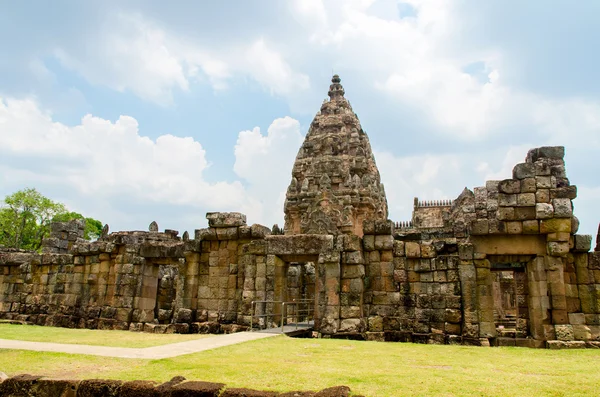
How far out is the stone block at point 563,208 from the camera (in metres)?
11.3

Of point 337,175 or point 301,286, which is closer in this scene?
point 301,286

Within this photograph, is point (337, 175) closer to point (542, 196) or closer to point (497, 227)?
point (497, 227)

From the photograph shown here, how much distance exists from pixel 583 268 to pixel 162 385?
11028mm

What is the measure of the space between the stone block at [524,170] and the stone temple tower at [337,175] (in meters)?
21.0

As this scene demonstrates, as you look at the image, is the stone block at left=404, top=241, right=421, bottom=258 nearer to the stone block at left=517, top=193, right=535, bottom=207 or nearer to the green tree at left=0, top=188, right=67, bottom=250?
the stone block at left=517, top=193, right=535, bottom=207

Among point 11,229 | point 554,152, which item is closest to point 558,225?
point 554,152

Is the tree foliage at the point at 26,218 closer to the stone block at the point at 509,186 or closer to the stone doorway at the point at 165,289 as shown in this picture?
the stone doorway at the point at 165,289

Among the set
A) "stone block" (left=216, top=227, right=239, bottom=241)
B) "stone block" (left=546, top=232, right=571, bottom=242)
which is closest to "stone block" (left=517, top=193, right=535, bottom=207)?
"stone block" (left=546, top=232, right=571, bottom=242)

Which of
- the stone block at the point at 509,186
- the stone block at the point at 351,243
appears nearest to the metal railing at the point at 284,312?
the stone block at the point at 351,243

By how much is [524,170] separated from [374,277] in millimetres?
4905

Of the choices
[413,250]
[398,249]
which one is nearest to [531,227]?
[413,250]

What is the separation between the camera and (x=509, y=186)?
11.9 m

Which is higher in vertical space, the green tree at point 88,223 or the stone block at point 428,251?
the green tree at point 88,223

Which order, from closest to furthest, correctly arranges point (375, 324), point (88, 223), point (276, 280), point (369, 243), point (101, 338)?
point (101, 338)
point (375, 324)
point (369, 243)
point (276, 280)
point (88, 223)
